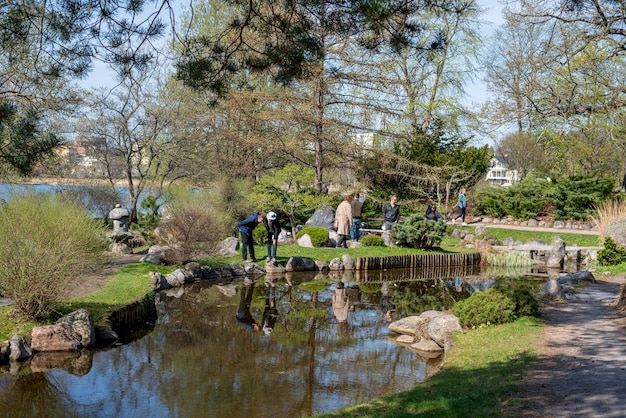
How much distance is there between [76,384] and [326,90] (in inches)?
710

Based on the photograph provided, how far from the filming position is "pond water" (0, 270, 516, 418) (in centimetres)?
732

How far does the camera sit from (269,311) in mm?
12539

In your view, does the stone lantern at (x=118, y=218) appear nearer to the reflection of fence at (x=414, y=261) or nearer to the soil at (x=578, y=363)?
the reflection of fence at (x=414, y=261)

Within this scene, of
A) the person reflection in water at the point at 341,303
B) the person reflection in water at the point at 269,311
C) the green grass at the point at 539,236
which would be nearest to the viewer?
the person reflection in water at the point at 269,311

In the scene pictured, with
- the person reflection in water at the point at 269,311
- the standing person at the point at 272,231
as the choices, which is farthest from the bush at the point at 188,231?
the person reflection in water at the point at 269,311

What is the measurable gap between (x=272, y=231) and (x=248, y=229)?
70 centimetres

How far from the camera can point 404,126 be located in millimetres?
31984

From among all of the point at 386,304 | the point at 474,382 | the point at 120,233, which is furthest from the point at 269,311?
the point at 120,233

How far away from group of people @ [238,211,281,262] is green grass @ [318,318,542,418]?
765 centimetres

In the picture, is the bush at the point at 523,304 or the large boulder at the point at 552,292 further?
the large boulder at the point at 552,292

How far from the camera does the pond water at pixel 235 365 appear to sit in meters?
7.32

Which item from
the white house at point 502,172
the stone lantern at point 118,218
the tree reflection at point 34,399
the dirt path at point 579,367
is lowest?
the tree reflection at point 34,399

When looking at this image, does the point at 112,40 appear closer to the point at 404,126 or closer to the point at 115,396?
the point at 115,396

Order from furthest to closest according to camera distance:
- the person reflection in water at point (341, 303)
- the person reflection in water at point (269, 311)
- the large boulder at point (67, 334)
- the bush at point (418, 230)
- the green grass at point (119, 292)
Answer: the bush at point (418, 230) < the person reflection in water at point (341, 303) < the person reflection in water at point (269, 311) < the green grass at point (119, 292) < the large boulder at point (67, 334)
